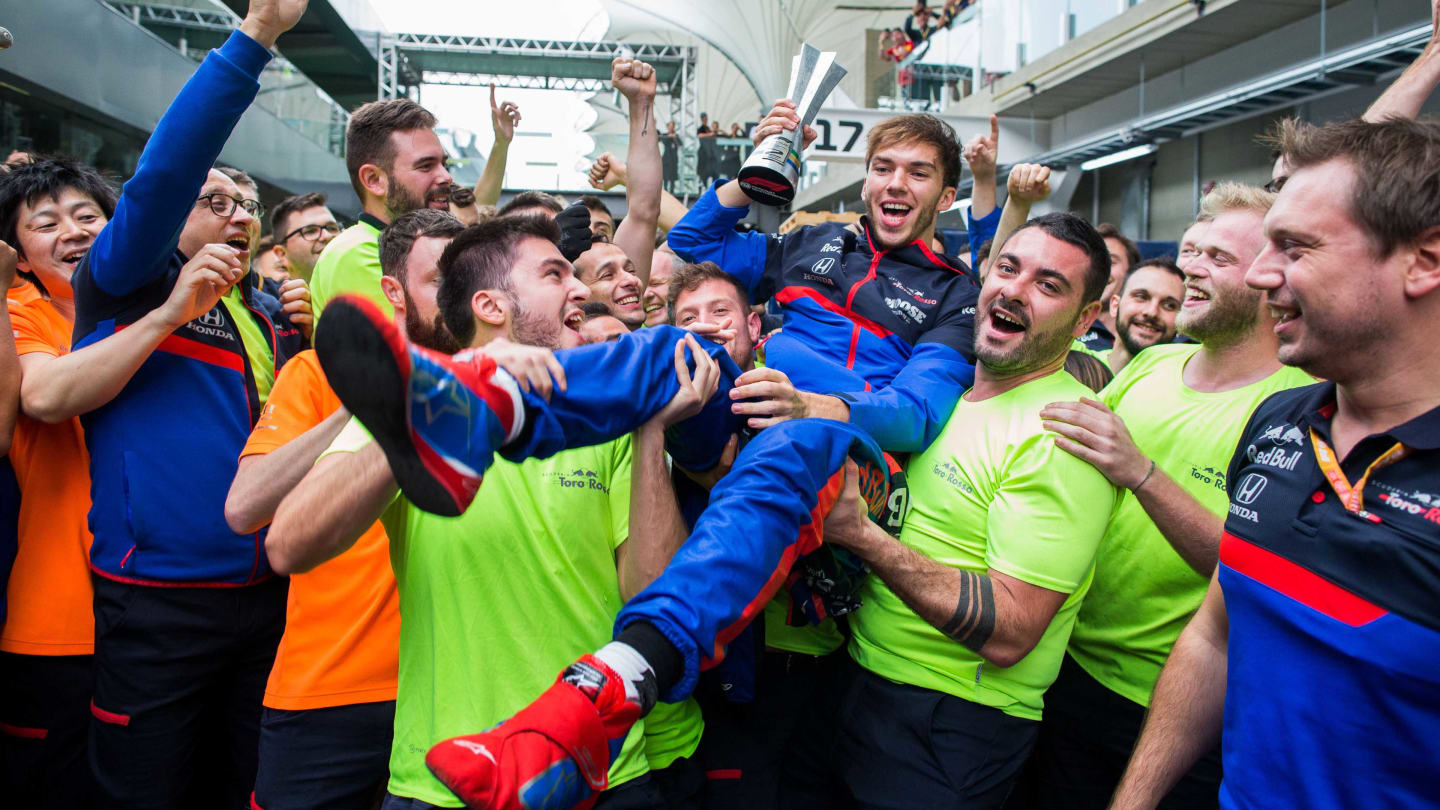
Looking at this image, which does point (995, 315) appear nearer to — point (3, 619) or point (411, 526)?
point (411, 526)

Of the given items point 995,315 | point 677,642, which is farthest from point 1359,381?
point 677,642

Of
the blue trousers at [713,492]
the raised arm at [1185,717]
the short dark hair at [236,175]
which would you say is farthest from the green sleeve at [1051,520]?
the short dark hair at [236,175]

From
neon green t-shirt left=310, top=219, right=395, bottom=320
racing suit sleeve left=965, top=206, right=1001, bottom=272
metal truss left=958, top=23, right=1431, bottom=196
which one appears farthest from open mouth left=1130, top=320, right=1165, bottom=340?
metal truss left=958, top=23, right=1431, bottom=196

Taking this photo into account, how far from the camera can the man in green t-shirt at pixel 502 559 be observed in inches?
81.7

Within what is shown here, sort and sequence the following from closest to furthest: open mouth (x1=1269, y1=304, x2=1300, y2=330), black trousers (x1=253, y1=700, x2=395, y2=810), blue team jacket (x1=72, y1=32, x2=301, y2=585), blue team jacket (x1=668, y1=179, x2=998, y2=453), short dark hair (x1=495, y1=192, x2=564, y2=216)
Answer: open mouth (x1=1269, y1=304, x2=1300, y2=330)
black trousers (x1=253, y1=700, x2=395, y2=810)
blue team jacket (x1=72, y1=32, x2=301, y2=585)
blue team jacket (x1=668, y1=179, x2=998, y2=453)
short dark hair (x1=495, y1=192, x2=564, y2=216)

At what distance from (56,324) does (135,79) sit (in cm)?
865

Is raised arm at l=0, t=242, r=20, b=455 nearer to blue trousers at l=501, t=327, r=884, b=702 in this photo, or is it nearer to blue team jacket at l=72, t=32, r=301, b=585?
blue team jacket at l=72, t=32, r=301, b=585

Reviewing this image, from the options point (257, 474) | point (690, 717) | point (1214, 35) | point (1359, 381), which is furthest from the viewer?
point (1214, 35)

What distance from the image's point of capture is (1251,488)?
1942mm

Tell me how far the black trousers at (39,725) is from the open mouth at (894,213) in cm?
314

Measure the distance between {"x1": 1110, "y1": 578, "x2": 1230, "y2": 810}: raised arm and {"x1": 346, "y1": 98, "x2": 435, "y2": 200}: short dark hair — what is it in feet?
11.0

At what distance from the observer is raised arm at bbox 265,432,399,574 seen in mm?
1999

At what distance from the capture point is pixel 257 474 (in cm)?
237

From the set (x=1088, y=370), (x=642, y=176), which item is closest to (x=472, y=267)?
(x=642, y=176)
